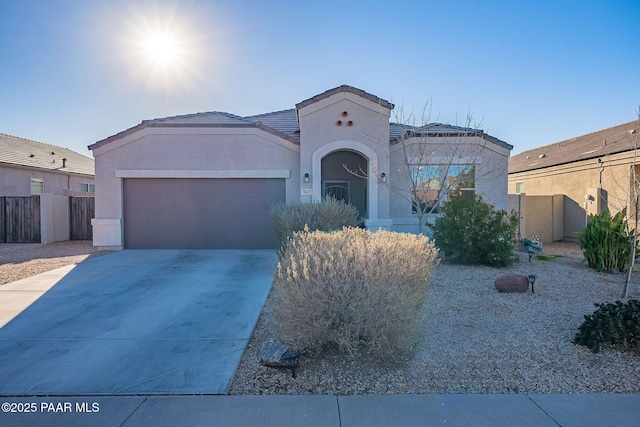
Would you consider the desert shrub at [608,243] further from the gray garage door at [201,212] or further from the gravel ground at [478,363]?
the gray garage door at [201,212]

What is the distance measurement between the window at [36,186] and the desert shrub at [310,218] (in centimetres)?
1751

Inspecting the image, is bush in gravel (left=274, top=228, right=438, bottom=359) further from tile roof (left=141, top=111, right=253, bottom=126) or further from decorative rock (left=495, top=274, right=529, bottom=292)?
tile roof (left=141, top=111, right=253, bottom=126)

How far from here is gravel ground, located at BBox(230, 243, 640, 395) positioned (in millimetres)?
3844

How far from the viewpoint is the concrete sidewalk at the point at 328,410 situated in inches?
129

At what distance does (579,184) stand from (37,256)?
2160 cm

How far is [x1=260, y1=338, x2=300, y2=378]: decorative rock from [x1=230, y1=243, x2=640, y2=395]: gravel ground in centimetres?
10

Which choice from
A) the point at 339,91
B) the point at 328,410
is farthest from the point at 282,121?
the point at 328,410

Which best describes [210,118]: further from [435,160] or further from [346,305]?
[346,305]

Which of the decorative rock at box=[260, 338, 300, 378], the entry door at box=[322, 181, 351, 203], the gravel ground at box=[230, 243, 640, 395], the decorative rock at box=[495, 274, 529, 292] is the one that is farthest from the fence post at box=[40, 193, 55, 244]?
the decorative rock at box=[495, 274, 529, 292]

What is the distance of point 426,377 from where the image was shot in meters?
3.99

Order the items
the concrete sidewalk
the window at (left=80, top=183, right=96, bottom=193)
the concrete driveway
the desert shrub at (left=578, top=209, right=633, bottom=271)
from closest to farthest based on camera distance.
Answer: the concrete sidewalk → the concrete driveway → the desert shrub at (left=578, top=209, right=633, bottom=271) → the window at (left=80, top=183, right=96, bottom=193)

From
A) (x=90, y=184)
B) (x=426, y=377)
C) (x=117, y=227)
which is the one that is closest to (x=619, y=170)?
(x=426, y=377)

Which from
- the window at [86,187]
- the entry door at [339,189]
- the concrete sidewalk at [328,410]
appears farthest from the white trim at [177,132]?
the window at [86,187]

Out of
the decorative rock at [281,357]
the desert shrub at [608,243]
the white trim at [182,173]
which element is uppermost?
the white trim at [182,173]
